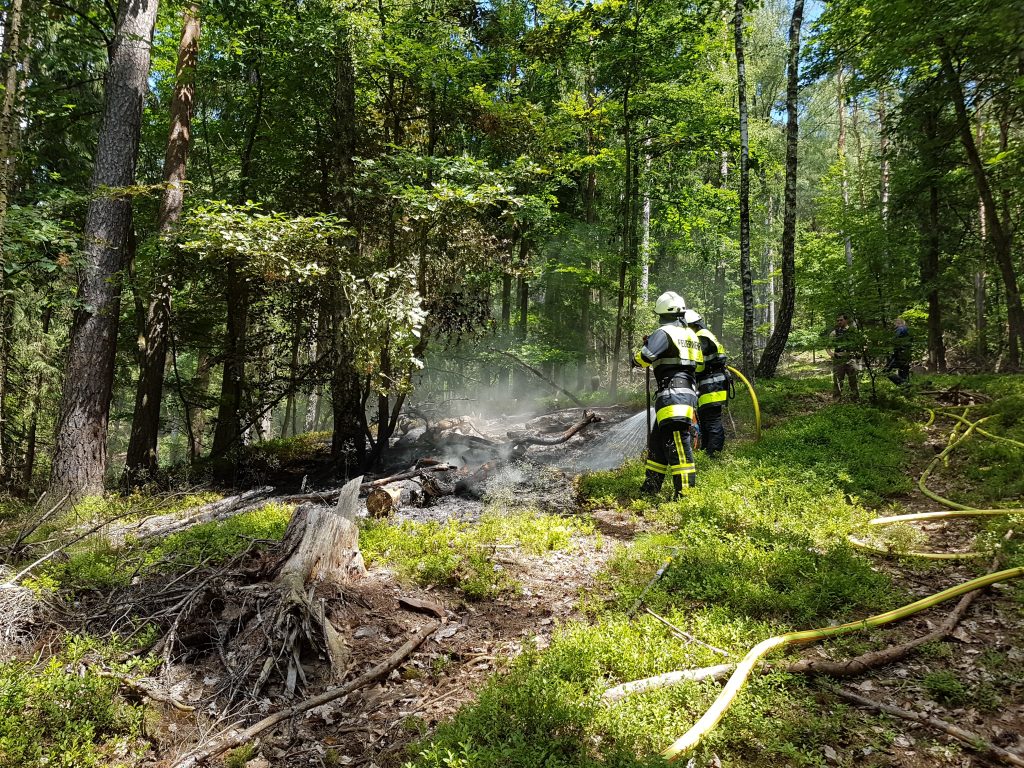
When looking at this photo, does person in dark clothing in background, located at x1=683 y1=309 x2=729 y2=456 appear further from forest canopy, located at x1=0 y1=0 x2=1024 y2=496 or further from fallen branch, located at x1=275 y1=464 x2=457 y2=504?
fallen branch, located at x1=275 y1=464 x2=457 y2=504

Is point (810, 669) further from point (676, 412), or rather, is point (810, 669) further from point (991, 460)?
point (991, 460)

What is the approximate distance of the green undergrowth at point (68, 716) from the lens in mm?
2307

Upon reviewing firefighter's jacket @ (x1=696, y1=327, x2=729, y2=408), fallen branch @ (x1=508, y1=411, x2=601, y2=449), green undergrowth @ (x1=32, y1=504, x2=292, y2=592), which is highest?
firefighter's jacket @ (x1=696, y1=327, x2=729, y2=408)

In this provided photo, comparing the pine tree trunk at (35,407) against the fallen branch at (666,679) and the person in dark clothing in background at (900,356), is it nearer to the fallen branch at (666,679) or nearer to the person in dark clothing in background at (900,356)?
the fallen branch at (666,679)

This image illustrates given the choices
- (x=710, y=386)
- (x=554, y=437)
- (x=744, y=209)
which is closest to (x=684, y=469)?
(x=710, y=386)

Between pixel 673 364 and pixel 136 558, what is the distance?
5903 mm

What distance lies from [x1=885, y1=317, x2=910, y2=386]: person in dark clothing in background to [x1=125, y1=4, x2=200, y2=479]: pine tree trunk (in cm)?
1218

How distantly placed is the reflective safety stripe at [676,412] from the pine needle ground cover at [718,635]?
904 mm

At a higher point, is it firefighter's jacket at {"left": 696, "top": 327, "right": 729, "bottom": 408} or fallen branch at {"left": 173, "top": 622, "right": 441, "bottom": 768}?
firefighter's jacket at {"left": 696, "top": 327, "right": 729, "bottom": 408}

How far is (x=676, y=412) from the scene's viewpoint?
610cm

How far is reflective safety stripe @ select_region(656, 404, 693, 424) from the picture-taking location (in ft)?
20.0

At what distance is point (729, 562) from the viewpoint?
13.9 feet

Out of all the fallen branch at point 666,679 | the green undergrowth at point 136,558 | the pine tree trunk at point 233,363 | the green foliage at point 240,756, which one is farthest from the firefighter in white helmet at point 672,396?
the pine tree trunk at point 233,363

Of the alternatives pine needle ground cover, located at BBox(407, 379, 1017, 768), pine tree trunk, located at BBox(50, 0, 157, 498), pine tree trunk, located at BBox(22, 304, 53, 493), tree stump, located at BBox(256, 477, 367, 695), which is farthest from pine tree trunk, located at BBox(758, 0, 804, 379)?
pine tree trunk, located at BBox(22, 304, 53, 493)
